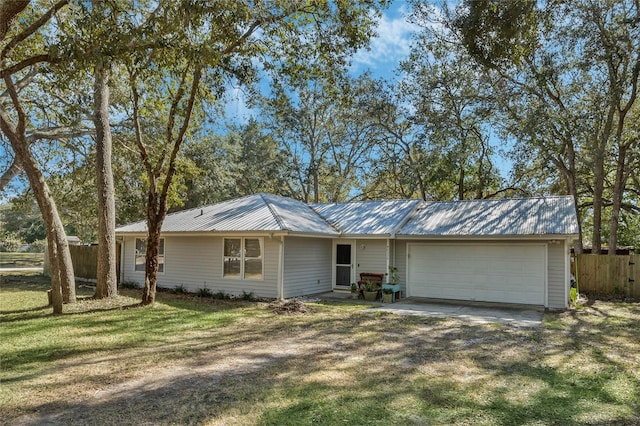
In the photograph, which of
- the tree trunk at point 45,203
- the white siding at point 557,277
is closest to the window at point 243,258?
the tree trunk at point 45,203

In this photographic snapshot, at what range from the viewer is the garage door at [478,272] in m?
12.9

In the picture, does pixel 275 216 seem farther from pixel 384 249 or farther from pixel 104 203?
pixel 104 203

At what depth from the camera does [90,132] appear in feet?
48.7

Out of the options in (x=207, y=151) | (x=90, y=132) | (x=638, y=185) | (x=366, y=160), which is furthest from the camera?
(x=366, y=160)

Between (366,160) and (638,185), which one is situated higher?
(366,160)

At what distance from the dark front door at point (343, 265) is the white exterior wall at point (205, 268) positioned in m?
3.15

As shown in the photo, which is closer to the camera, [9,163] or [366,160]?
[9,163]

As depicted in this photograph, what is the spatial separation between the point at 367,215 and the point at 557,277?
256 inches

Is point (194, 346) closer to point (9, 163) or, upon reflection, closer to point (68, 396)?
point (68, 396)

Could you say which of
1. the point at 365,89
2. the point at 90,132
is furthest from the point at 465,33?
the point at 365,89

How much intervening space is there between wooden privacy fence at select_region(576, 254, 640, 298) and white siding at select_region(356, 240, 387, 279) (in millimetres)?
7533

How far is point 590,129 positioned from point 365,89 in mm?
10813

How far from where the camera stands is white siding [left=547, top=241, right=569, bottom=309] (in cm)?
1253

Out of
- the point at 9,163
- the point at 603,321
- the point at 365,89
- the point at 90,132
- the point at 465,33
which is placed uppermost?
the point at 365,89
